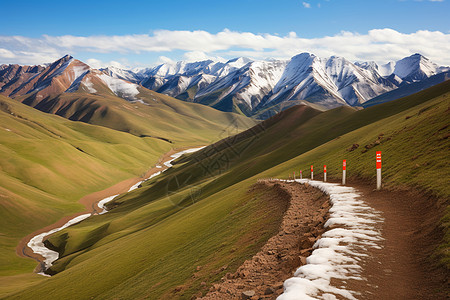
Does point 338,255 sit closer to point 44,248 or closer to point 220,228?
point 220,228

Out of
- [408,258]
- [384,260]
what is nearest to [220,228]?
[384,260]

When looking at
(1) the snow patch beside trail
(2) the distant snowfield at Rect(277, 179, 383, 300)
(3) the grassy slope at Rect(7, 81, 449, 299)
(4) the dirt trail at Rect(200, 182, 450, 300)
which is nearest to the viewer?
(2) the distant snowfield at Rect(277, 179, 383, 300)

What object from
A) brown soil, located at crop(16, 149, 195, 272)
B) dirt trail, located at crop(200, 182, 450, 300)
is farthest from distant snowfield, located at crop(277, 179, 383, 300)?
brown soil, located at crop(16, 149, 195, 272)

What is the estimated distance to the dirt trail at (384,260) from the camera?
9.22 meters

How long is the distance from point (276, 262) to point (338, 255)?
101 inches

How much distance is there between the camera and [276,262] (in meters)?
12.6

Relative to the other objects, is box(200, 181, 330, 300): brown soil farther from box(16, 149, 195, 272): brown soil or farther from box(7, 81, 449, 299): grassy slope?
box(16, 149, 195, 272): brown soil

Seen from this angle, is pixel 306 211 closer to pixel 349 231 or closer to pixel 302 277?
pixel 349 231

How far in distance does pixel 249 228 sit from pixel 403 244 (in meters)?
11.7

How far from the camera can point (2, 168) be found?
17500cm

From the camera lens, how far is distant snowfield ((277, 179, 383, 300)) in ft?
29.0

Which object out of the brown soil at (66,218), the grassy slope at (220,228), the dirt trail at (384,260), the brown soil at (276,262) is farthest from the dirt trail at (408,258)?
the brown soil at (66,218)

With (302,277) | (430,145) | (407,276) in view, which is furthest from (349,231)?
(430,145)

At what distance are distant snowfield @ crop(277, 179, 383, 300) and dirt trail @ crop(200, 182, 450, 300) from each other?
0.32 metres
